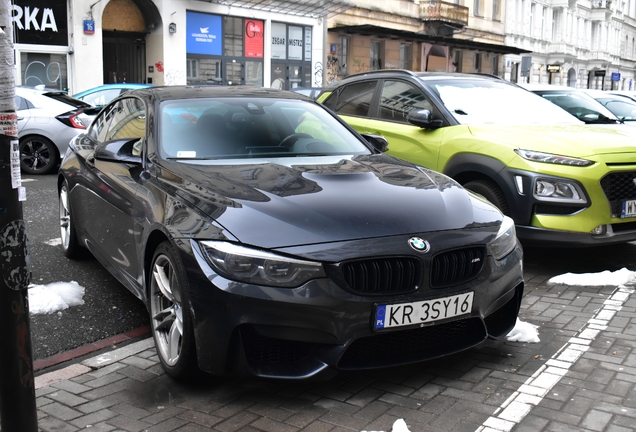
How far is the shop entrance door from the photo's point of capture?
2378cm

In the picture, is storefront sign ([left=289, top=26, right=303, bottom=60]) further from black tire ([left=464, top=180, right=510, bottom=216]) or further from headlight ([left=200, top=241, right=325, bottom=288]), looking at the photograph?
headlight ([left=200, top=241, right=325, bottom=288])

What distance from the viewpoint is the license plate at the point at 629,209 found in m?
5.58

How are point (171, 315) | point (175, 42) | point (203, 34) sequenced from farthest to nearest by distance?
point (203, 34) → point (175, 42) → point (171, 315)

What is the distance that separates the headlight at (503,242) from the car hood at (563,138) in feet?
6.28

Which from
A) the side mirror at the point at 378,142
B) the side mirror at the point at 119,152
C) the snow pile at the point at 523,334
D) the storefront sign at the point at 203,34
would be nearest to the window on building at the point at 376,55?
the storefront sign at the point at 203,34

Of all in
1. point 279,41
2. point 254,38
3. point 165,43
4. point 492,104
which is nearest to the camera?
point 492,104

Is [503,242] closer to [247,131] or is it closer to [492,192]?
[247,131]

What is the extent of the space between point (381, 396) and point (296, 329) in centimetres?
63

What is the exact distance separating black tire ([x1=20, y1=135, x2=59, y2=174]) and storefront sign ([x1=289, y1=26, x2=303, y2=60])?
18.7m

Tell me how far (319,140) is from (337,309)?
1.94 meters

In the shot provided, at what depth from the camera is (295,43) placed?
29.6 metres

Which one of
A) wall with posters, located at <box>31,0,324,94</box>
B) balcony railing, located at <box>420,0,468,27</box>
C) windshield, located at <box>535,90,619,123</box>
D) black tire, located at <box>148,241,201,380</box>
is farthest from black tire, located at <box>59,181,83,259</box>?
balcony railing, located at <box>420,0,468,27</box>

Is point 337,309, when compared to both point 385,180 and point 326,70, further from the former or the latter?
point 326,70

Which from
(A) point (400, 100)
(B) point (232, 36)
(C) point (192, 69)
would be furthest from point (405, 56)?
(A) point (400, 100)
